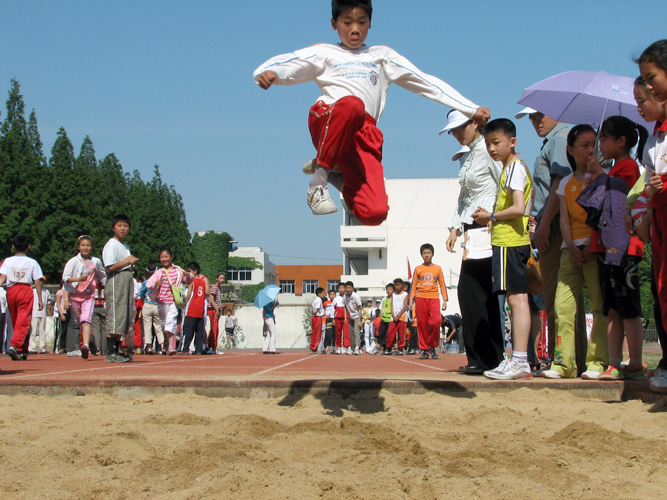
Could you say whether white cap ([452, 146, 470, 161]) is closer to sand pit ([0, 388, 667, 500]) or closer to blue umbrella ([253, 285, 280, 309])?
sand pit ([0, 388, 667, 500])

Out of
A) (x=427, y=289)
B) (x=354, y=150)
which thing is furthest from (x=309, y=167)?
(x=427, y=289)

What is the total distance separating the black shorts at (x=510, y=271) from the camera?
220 inches

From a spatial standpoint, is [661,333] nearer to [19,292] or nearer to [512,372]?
[512,372]

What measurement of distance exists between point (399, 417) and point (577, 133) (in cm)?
321

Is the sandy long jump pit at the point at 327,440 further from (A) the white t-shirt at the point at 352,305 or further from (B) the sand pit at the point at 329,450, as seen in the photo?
(A) the white t-shirt at the point at 352,305

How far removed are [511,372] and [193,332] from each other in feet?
34.4

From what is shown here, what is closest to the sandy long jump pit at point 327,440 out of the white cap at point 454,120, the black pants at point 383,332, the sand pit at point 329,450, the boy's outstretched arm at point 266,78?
the sand pit at point 329,450

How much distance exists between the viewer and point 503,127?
591cm

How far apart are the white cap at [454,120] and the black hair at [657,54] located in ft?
8.53

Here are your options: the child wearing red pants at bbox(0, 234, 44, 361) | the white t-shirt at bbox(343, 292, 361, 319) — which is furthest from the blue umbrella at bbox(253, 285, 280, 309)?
the child wearing red pants at bbox(0, 234, 44, 361)

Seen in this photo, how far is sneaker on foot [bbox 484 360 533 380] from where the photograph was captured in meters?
5.48

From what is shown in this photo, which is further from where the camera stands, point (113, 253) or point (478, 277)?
point (113, 253)

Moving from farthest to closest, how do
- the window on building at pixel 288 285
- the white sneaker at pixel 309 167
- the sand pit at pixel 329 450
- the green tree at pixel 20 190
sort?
1. the window on building at pixel 288 285
2. the green tree at pixel 20 190
3. the white sneaker at pixel 309 167
4. the sand pit at pixel 329 450

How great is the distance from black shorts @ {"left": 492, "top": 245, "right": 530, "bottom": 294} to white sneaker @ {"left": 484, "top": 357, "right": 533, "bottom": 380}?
0.60m
